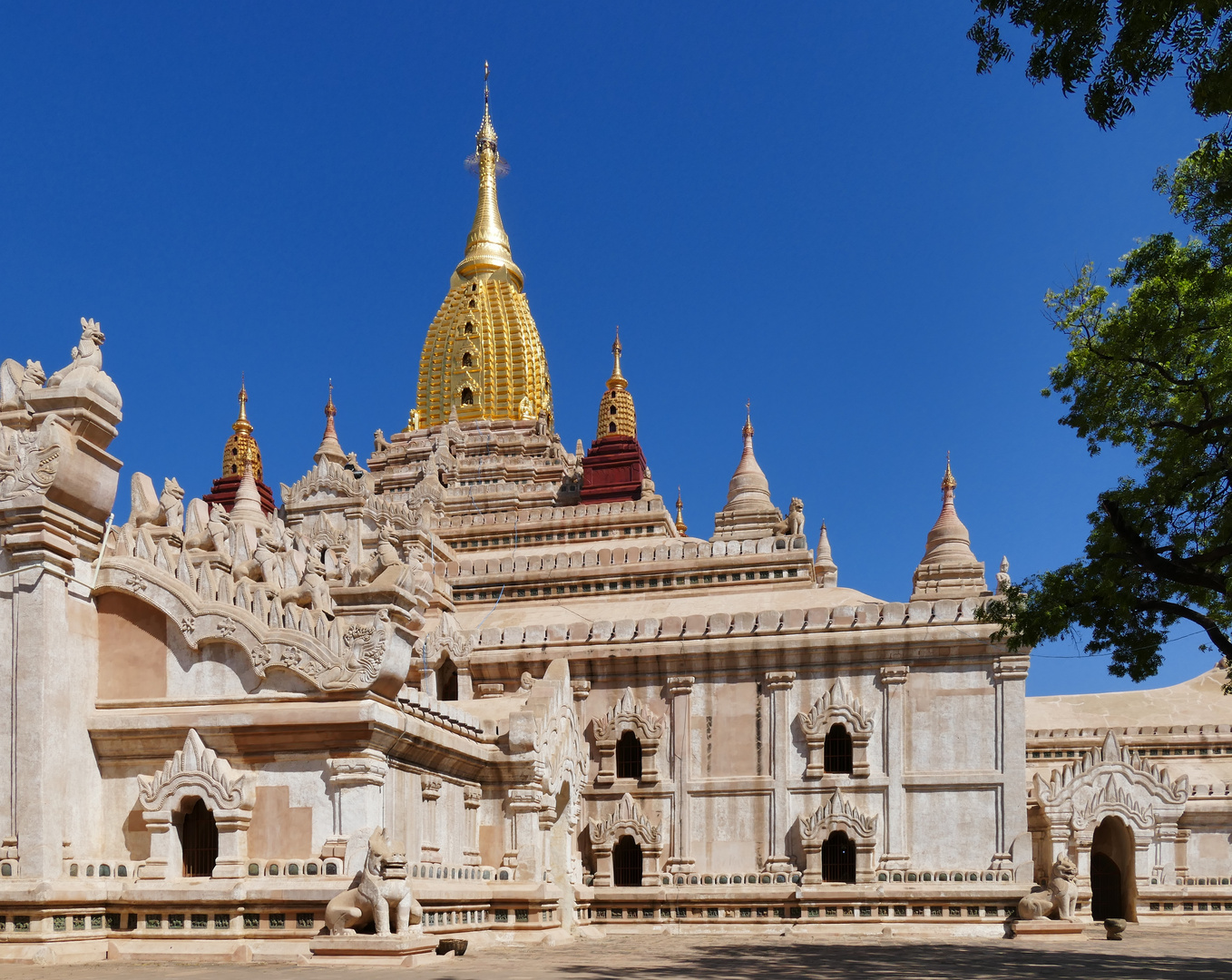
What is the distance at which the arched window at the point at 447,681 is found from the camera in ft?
117

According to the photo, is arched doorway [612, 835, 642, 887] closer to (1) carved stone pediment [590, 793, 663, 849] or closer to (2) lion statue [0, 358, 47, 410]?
(1) carved stone pediment [590, 793, 663, 849]

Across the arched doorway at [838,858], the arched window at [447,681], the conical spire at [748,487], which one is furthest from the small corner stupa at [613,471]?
the arched doorway at [838,858]

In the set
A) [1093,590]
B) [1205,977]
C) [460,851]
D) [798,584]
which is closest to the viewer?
[1205,977]

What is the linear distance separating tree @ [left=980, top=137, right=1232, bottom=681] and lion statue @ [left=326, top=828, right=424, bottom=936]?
35.3ft

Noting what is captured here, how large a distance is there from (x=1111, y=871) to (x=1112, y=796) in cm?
364

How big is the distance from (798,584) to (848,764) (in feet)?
28.1

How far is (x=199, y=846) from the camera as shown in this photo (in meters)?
21.0

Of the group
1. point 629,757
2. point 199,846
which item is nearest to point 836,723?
point 629,757

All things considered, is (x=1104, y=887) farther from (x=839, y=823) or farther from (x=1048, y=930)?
(x=839, y=823)

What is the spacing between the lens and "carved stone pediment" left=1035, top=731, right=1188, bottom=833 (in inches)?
1389

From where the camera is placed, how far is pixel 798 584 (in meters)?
39.9

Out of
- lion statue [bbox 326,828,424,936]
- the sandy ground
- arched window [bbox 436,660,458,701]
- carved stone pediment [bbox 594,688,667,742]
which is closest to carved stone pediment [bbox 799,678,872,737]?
→ carved stone pediment [bbox 594,688,667,742]

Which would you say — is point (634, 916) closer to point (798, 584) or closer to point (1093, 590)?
point (798, 584)

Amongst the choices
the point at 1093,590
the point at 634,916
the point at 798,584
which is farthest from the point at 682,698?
the point at 1093,590
